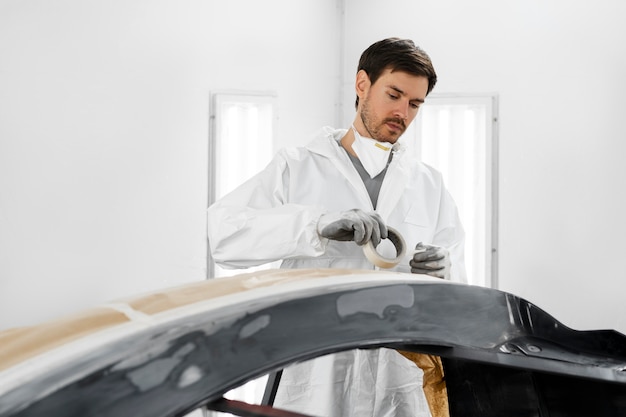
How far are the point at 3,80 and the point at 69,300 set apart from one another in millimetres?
555

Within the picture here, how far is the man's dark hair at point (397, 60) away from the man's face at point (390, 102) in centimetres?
1

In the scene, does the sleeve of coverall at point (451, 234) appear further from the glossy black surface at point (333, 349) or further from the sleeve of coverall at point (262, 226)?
the glossy black surface at point (333, 349)

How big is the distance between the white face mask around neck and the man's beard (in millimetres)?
13

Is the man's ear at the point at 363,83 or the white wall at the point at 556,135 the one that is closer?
the man's ear at the point at 363,83

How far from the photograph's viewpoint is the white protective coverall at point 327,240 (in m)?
1.47

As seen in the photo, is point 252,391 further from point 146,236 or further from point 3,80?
point 3,80

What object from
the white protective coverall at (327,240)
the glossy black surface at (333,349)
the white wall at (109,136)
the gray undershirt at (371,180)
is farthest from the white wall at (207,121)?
the glossy black surface at (333,349)

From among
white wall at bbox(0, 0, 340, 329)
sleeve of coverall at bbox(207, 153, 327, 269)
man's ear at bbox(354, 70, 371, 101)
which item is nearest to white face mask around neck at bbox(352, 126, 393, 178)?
man's ear at bbox(354, 70, 371, 101)

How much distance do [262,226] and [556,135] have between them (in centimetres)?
146

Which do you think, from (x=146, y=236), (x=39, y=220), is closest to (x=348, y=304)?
(x=39, y=220)

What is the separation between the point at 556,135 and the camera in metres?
2.46

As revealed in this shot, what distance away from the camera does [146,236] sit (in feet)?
6.17

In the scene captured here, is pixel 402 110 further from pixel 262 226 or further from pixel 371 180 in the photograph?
pixel 262 226

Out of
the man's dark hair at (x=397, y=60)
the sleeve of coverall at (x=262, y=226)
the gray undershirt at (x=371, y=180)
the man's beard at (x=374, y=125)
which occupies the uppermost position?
the man's dark hair at (x=397, y=60)
